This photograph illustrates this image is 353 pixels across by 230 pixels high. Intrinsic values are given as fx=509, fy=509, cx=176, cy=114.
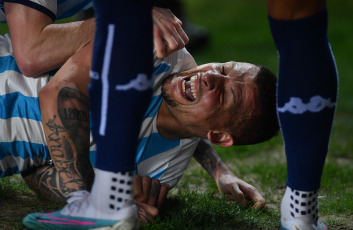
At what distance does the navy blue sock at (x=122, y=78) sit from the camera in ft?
6.22

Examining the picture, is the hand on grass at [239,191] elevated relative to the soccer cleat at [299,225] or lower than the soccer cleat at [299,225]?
lower

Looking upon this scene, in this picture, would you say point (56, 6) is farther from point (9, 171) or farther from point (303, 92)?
point (303, 92)

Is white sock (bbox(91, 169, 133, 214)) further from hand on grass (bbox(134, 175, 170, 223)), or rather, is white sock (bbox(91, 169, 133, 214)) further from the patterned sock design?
hand on grass (bbox(134, 175, 170, 223))

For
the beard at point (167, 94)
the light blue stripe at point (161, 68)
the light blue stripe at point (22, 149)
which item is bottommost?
the light blue stripe at point (22, 149)

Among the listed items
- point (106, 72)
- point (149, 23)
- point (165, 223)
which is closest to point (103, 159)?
point (106, 72)

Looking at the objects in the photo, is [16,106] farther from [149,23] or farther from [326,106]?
[326,106]

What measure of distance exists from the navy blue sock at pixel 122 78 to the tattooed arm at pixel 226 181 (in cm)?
131

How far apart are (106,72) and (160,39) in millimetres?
591

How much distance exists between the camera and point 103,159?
6.35 feet

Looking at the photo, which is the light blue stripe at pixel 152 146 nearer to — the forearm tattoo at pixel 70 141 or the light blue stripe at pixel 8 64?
the forearm tattoo at pixel 70 141

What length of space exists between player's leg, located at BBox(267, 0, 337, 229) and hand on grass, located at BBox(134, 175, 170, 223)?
735 mm

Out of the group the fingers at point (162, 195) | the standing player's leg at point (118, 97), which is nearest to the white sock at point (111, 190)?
the standing player's leg at point (118, 97)

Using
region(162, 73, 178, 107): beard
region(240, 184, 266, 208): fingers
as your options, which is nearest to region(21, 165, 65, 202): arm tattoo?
region(162, 73, 178, 107): beard

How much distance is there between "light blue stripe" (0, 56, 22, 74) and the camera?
2984mm
